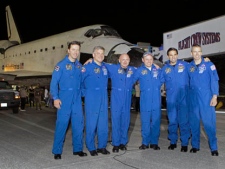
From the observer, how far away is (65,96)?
16.2ft

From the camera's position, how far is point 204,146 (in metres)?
5.86

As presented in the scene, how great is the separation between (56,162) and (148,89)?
2.19 metres

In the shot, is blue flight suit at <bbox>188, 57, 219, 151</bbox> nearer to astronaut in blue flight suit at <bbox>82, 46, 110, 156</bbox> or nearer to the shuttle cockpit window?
astronaut in blue flight suit at <bbox>82, 46, 110, 156</bbox>

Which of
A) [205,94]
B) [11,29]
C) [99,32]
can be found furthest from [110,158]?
[11,29]

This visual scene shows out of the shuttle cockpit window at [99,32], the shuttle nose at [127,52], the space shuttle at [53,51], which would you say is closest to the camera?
the shuttle nose at [127,52]

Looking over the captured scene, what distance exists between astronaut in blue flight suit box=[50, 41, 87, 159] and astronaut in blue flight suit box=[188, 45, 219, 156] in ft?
6.59

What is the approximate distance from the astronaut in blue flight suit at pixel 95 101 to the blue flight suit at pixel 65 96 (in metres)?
0.19

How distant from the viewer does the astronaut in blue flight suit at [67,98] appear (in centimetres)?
488

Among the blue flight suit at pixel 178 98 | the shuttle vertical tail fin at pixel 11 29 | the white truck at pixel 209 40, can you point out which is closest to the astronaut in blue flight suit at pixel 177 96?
the blue flight suit at pixel 178 98

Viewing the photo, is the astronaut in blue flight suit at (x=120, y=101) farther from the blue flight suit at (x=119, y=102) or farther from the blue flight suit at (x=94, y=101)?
the blue flight suit at (x=94, y=101)

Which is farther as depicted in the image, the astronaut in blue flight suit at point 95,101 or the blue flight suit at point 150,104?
the blue flight suit at point 150,104

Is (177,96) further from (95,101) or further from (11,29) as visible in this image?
(11,29)

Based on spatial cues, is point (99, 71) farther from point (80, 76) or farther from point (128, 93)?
point (128, 93)

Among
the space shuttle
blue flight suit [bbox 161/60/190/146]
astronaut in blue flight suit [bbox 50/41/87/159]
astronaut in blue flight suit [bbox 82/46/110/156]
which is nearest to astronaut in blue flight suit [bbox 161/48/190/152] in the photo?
blue flight suit [bbox 161/60/190/146]
